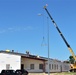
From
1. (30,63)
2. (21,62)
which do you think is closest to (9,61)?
(21,62)

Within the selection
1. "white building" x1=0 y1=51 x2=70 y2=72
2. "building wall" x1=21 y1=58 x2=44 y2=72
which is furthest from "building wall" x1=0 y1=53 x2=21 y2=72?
"building wall" x1=21 y1=58 x2=44 y2=72

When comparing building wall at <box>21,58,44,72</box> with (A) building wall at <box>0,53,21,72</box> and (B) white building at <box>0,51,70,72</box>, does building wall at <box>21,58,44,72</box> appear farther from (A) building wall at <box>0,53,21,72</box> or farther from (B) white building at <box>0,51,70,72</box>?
(A) building wall at <box>0,53,21,72</box>

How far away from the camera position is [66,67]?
101 m

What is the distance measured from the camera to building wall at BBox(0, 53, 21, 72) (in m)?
61.0

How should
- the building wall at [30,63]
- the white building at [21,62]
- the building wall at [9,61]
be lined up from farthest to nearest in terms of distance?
the building wall at [30,63] → the white building at [21,62] → the building wall at [9,61]

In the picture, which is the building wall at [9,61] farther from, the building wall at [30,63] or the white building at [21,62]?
the building wall at [30,63]

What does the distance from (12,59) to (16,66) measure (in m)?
1.93

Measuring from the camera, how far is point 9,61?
62.2 m

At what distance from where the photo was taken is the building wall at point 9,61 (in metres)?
61.0

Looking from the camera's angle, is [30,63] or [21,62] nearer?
[21,62]

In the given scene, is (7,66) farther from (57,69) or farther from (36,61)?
(57,69)

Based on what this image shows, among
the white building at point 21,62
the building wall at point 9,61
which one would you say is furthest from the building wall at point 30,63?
the building wall at point 9,61

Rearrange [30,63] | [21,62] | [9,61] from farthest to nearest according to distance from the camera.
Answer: [30,63] → [21,62] → [9,61]

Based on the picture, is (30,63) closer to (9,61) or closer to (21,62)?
(21,62)
